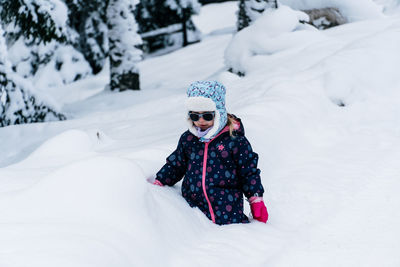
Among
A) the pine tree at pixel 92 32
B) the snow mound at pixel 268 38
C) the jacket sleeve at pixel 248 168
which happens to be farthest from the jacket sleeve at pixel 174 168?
the pine tree at pixel 92 32

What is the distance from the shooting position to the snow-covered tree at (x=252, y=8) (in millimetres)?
11438

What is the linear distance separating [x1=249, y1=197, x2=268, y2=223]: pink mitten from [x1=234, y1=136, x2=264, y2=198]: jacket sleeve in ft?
0.13

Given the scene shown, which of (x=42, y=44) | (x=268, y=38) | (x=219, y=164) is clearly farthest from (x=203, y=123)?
(x=42, y=44)

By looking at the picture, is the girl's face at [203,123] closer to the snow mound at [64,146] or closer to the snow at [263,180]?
the snow at [263,180]

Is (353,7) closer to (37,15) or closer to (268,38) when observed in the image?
(268,38)

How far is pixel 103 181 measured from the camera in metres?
2.61

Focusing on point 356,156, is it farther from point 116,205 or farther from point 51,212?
point 51,212

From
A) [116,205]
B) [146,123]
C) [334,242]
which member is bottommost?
[146,123]

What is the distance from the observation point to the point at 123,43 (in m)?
11.2

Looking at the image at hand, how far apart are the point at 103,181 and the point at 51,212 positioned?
37cm

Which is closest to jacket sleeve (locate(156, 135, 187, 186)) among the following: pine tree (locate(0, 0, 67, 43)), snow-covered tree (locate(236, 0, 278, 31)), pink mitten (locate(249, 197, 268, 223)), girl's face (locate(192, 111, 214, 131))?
girl's face (locate(192, 111, 214, 131))

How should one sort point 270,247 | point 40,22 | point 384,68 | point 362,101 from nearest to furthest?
point 270,247
point 362,101
point 384,68
point 40,22

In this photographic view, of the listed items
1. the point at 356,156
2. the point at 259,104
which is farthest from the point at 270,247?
the point at 259,104

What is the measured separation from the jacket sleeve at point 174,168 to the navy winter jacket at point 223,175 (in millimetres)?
105
